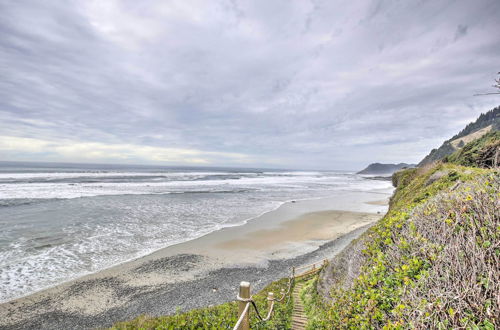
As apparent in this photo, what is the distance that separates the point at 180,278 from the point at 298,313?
6958mm

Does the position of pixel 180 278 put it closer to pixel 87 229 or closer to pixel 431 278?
pixel 87 229

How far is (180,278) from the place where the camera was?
40.4 feet

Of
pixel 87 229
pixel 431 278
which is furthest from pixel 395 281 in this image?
pixel 87 229

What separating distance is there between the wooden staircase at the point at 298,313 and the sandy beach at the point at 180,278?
2355 millimetres

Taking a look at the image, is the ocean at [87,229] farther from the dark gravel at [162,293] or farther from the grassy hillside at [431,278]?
the grassy hillside at [431,278]

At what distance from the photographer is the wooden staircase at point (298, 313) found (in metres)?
7.39

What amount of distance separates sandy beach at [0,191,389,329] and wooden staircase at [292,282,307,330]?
2355mm

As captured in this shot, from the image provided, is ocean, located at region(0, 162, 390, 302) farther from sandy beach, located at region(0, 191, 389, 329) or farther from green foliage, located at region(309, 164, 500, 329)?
green foliage, located at region(309, 164, 500, 329)

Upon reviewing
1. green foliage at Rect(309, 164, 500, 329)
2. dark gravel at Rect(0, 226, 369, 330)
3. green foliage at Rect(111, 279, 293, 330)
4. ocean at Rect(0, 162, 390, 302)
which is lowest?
dark gravel at Rect(0, 226, 369, 330)

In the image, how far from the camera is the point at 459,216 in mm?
3719

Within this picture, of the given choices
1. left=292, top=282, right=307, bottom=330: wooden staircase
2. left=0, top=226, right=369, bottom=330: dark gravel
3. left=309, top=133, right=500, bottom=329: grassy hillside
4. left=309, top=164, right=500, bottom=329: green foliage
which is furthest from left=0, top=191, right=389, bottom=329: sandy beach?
left=309, top=133, right=500, bottom=329: grassy hillside

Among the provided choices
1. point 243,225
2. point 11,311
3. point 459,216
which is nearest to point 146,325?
point 459,216

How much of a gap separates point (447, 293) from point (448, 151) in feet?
251

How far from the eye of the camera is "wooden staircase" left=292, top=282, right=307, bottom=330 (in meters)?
7.39
